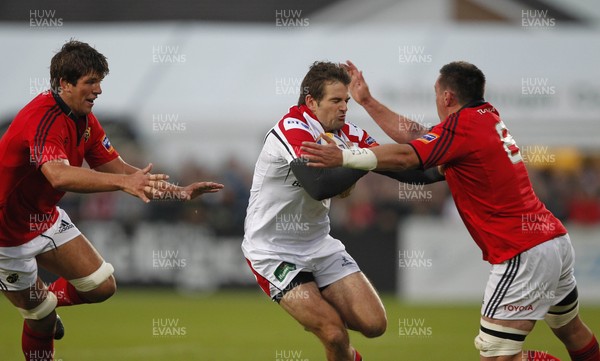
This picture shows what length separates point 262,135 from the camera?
62.6ft

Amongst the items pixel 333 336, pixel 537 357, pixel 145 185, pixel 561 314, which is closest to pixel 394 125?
pixel 333 336

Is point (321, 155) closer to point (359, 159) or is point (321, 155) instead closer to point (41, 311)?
point (359, 159)

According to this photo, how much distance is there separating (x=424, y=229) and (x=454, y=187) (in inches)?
365

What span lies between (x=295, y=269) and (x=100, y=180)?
5.90 ft

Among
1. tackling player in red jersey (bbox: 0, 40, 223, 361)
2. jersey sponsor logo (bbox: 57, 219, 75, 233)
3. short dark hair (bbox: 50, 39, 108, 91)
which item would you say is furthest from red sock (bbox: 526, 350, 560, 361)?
jersey sponsor logo (bbox: 57, 219, 75, 233)

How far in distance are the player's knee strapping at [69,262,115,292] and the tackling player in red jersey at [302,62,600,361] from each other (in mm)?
2750

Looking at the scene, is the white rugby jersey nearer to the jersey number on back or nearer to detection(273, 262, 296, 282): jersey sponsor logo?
detection(273, 262, 296, 282): jersey sponsor logo

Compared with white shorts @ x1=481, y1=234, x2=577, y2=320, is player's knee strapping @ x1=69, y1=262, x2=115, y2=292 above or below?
below

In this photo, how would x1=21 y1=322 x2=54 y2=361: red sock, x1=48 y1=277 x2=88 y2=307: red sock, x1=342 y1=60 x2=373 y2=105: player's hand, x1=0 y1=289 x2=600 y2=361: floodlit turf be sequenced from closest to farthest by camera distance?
1. x1=342 y1=60 x2=373 y2=105: player's hand
2. x1=21 y1=322 x2=54 y2=361: red sock
3. x1=48 y1=277 x2=88 y2=307: red sock
4. x1=0 y1=289 x2=600 y2=361: floodlit turf

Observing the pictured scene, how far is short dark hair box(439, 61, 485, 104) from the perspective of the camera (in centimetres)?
705

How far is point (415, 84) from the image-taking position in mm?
19062

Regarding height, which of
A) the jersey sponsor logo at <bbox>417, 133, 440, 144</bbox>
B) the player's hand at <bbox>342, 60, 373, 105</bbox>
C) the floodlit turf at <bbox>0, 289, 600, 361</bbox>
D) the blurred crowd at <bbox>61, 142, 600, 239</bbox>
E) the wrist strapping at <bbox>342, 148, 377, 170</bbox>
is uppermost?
the player's hand at <bbox>342, 60, 373, 105</bbox>

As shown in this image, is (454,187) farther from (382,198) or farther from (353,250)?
(382,198)

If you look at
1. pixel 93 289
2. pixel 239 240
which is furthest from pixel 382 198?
pixel 93 289
